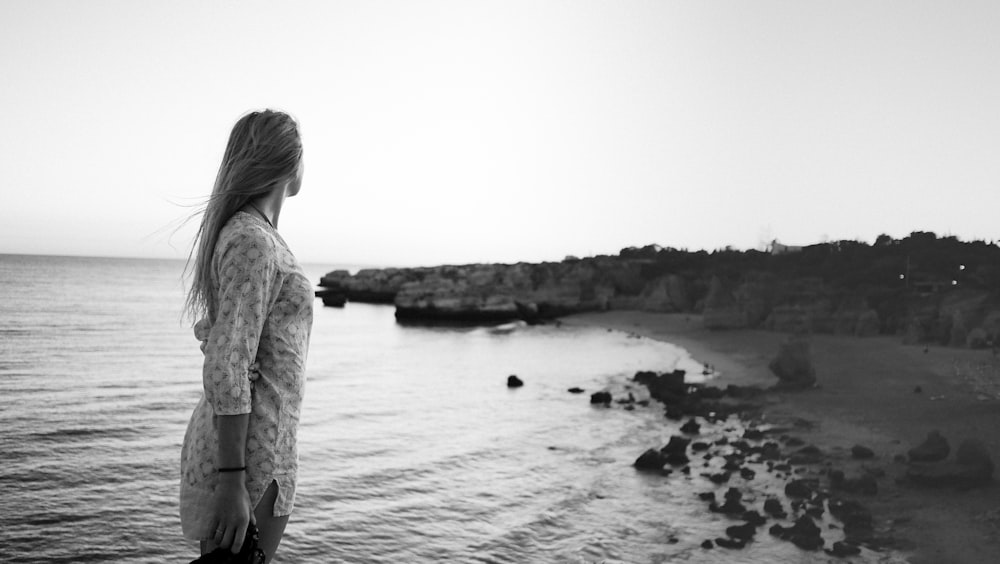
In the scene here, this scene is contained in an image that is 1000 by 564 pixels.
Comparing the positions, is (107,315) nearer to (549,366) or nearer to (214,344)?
(549,366)

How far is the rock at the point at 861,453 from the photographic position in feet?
41.2

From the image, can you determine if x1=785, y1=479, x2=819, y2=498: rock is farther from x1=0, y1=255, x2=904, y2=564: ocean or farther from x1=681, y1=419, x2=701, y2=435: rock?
x1=681, y1=419, x2=701, y2=435: rock

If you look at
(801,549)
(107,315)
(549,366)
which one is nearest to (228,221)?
(801,549)

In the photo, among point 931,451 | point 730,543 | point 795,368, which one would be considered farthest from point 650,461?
point 795,368

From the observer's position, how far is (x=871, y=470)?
37.5ft

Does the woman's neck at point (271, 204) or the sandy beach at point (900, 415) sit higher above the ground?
the woman's neck at point (271, 204)

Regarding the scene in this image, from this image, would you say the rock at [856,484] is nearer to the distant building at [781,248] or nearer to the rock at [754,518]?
the rock at [754,518]

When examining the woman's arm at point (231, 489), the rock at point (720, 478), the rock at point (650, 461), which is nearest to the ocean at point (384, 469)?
the rock at point (720, 478)

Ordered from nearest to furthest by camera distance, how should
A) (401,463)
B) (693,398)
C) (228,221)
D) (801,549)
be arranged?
(228,221) < (801,549) < (401,463) < (693,398)

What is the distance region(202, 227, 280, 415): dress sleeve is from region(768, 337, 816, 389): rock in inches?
825

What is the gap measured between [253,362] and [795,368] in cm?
2160

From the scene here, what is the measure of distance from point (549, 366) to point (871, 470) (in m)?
19.8

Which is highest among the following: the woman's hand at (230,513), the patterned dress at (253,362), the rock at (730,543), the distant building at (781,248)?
the distant building at (781,248)

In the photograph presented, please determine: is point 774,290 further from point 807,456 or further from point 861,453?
point 861,453
